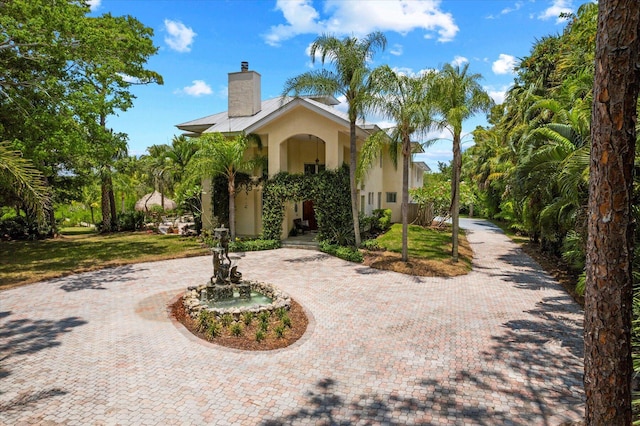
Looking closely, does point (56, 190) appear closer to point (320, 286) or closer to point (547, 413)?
point (320, 286)

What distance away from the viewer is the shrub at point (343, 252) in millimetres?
16859

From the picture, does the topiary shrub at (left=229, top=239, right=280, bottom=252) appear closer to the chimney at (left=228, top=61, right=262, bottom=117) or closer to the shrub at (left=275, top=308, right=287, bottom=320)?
the chimney at (left=228, top=61, right=262, bottom=117)

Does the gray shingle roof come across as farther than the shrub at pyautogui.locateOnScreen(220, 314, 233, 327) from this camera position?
Yes

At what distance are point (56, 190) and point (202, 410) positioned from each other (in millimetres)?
25072

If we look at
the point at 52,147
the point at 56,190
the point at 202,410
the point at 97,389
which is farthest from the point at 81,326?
the point at 56,190

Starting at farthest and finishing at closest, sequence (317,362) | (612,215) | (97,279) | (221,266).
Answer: (97,279)
(221,266)
(317,362)
(612,215)

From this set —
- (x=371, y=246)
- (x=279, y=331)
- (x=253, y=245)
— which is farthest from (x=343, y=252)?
(x=279, y=331)

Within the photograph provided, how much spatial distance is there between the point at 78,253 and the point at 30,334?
40.6 ft

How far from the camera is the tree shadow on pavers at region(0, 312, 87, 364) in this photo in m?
7.73

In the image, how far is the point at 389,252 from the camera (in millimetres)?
18109

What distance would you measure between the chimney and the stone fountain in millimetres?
14847

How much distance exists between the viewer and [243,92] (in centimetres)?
2452

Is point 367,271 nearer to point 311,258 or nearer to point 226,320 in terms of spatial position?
point 311,258

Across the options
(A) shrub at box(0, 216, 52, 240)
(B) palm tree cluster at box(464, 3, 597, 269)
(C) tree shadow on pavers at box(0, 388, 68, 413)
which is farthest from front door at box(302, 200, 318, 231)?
A: (C) tree shadow on pavers at box(0, 388, 68, 413)
